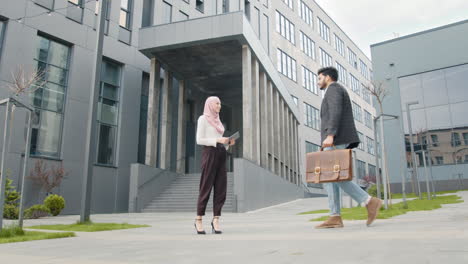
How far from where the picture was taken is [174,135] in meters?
24.8

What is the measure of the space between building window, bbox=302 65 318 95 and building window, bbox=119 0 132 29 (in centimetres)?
2562

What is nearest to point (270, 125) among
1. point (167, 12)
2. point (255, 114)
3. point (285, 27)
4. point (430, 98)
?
point (255, 114)

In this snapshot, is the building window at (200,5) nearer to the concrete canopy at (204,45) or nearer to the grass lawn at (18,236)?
the concrete canopy at (204,45)

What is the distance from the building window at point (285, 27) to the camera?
38497mm

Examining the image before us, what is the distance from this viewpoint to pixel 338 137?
519cm

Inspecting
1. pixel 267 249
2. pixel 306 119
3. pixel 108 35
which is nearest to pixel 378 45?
pixel 306 119

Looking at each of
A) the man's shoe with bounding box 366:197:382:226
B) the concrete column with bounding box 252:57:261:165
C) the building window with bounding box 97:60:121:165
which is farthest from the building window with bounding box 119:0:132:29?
the man's shoe with bounding box 366:197:382:226

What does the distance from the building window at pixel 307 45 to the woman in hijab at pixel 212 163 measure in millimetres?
39711

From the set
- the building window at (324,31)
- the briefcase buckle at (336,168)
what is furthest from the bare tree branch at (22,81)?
the building window at (324,31)

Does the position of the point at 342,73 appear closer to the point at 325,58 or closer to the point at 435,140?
the point at 325,58

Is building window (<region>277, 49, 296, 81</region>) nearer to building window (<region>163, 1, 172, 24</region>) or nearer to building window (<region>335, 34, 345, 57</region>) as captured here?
building window (<region>335, 34, 345, 57</region>)

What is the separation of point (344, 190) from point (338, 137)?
747 mm

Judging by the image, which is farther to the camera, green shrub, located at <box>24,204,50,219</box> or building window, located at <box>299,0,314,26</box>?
building window, located at <box>299,0,314,26</box>

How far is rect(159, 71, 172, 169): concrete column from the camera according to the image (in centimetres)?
2101
